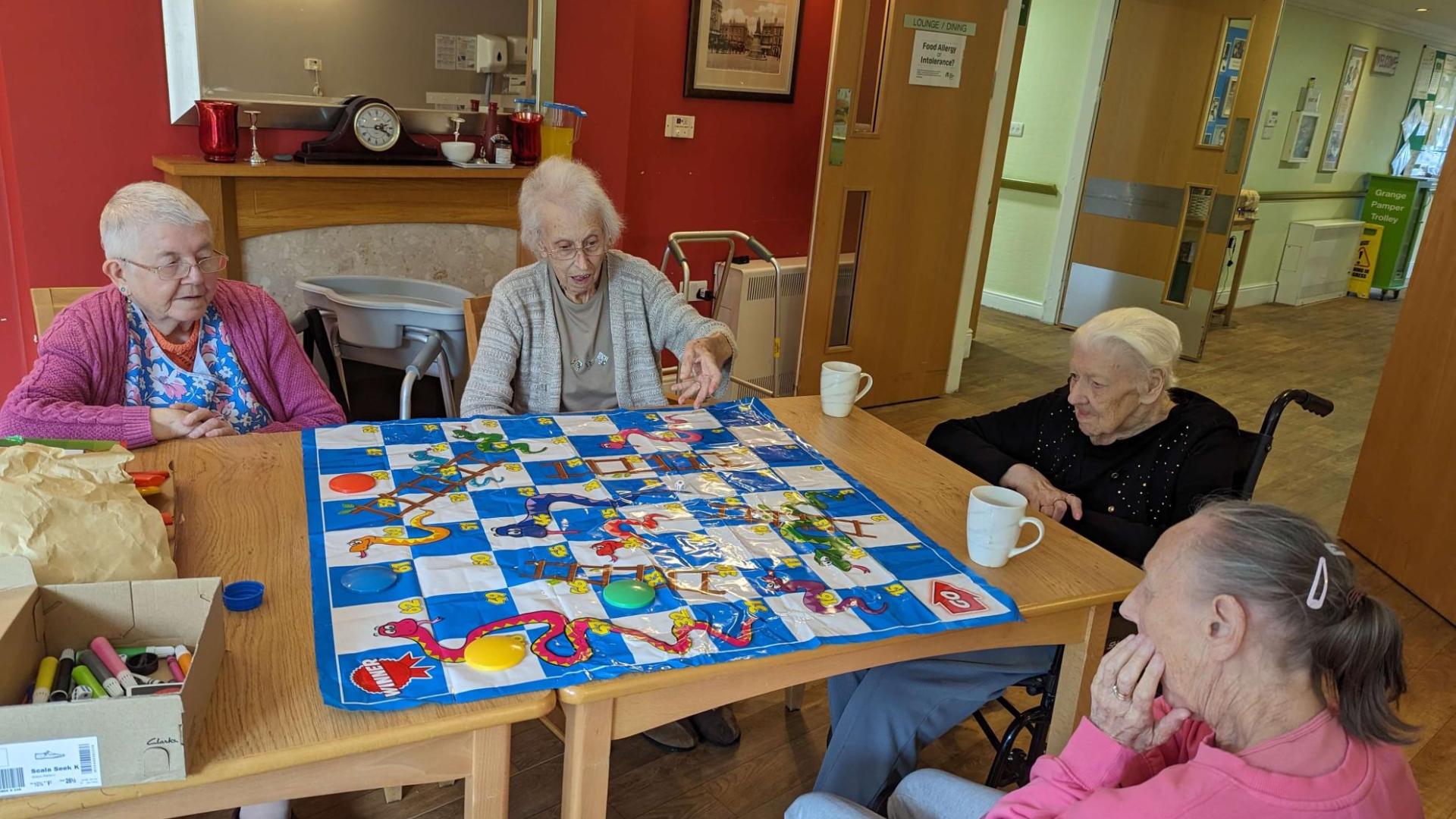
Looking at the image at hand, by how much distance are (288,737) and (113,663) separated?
187mm

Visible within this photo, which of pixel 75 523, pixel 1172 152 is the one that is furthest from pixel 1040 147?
pixel 75 523

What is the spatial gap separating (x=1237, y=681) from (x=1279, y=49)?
7.46 m

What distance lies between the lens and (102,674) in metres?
0.98

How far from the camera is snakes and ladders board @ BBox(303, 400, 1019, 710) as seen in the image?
3.76 ft

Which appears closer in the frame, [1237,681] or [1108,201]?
[1237,681]

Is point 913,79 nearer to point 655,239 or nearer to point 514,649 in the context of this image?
point 655,239

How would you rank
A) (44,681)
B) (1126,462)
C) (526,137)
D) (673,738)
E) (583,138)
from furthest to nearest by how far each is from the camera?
1. (583,138)
2. (526,137)
3. (673,738)
4. (1126,462)
5. (44,681)

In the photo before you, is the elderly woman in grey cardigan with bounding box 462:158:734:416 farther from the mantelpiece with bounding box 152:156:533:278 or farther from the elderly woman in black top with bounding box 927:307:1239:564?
the mantelpiece with bounding box 152:156:533:278

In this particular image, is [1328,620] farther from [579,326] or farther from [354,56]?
[354,56]

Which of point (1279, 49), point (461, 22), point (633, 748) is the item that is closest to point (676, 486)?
point (633, 748)

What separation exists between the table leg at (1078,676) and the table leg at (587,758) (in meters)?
0.74

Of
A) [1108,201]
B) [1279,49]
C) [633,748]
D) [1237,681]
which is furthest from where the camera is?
[1279,49]

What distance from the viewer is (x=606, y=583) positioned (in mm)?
1314

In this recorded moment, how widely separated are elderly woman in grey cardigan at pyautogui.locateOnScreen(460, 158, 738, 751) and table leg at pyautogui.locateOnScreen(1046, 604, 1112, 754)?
82cm
